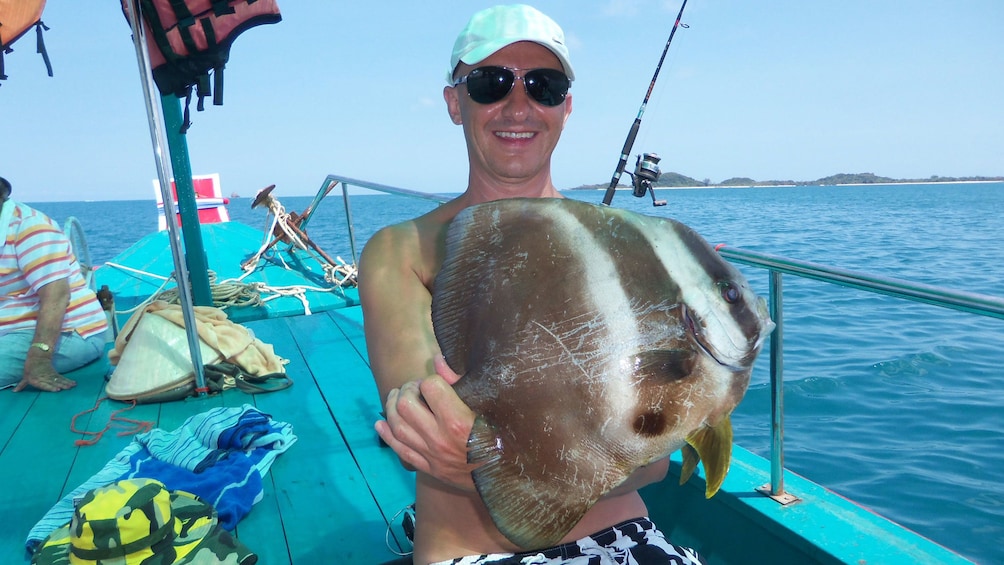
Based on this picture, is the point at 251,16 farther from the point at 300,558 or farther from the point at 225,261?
the point at 225,261

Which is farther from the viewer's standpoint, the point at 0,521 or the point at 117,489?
the point at 0,521

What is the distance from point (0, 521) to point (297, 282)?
4.80 metres

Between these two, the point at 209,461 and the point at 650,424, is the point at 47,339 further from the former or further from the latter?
the point at 650,424

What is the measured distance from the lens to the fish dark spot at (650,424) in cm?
101

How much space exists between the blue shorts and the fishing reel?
12.5 feet

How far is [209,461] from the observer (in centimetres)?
270

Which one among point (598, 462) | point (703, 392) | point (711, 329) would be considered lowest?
point (598, 462)

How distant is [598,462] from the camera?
3.41 feet

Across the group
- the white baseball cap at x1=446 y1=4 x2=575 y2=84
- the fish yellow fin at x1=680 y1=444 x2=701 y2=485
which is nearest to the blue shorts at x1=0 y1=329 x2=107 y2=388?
the white baseball cap at x1=446 y1=4 x2=575 y2=84

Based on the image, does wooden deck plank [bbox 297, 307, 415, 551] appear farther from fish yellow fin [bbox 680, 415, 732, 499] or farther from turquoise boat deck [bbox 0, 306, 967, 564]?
fish yellow fin [bbox 680, 415, 732, 499]

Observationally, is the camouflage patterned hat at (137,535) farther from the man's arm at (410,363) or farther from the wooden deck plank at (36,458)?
the man's arm at (410,363)

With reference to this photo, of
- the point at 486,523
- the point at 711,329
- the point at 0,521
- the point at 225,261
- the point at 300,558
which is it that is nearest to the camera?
the point at 711,329

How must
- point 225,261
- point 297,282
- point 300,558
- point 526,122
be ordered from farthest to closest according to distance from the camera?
point 225,261 → point 297,282 → point 300,558 → point 526,122

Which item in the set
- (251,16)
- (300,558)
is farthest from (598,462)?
(251,16)
